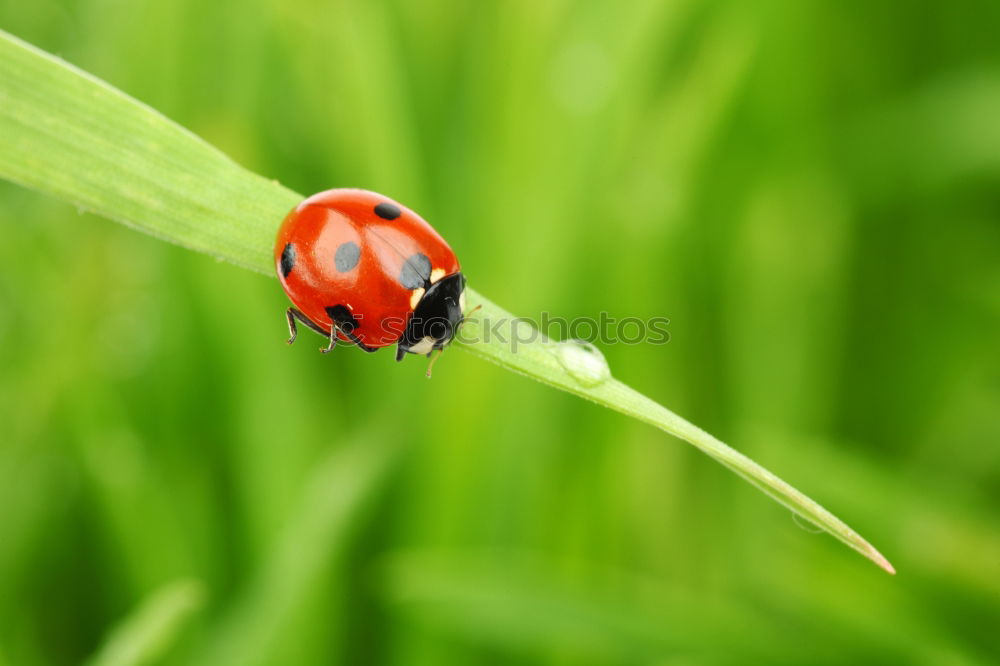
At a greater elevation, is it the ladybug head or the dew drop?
the ladybug head

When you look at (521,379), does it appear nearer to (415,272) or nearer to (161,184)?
(415,272)

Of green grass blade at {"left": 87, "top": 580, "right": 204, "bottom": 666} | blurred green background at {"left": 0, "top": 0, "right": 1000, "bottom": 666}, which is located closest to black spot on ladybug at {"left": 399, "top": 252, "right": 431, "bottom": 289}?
blurred green background at {"left": 0, "top": 0, "right": 1000, "bottom": 666}

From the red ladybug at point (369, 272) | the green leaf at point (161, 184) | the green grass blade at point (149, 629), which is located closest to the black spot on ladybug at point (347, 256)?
the red ladybug at point (369, 272)

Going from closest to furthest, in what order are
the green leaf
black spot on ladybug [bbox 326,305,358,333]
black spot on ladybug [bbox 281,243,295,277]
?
the green leaf, black spot on ladybug [bbox 281,243,295,277], black spot on ladybug [bbox 326,305,358,333]

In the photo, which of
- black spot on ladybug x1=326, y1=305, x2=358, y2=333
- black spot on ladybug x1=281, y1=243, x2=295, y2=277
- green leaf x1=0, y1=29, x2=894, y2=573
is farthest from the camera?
black spot on ladybug x1=326, y1=305, x2=358, y2=333

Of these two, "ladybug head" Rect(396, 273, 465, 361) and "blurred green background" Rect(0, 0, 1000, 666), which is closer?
"ladybug head" Rect(396, 273, 465, 361)

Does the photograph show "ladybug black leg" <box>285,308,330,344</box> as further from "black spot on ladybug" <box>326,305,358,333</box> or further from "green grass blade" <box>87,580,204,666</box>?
"green grass blade" <box>87,580,204,666</box>
